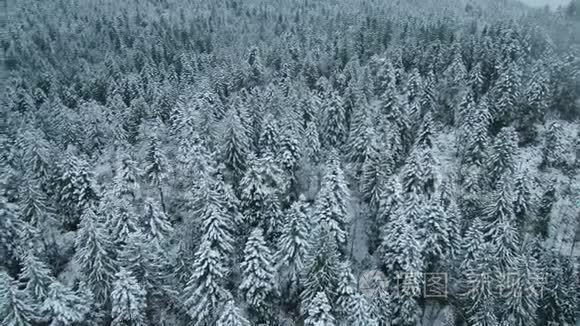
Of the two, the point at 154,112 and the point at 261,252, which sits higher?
the point at 261,252

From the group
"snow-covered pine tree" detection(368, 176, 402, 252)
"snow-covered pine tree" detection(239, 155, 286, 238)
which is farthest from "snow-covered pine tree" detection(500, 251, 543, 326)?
"snow-covered pine tree" detection(239, 155, 286, 238)

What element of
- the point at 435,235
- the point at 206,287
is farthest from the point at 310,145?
the point at 206,287

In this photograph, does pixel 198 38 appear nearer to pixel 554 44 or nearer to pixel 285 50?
pixel 285 50

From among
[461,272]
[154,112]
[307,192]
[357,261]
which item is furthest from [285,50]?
[461,272]

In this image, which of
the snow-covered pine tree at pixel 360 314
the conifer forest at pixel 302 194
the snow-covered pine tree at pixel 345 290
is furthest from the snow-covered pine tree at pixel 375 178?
the snow-covered pine tree at pixel 360 314

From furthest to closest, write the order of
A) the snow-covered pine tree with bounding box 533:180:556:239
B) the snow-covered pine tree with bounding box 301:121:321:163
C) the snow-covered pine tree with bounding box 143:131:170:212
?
the snow-covered pine tree with bounding box 301:121:321:163 → the snow-covered pine tree with bounding box 533:180:556:239 → the snow-covered pine tree with bounding box 143:131:170:212

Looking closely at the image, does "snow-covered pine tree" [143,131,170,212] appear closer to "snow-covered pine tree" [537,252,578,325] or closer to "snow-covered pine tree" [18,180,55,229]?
"snow-covered pine tree" [18,180,55,229]

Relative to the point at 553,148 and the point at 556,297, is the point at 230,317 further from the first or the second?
the point at 553,148
